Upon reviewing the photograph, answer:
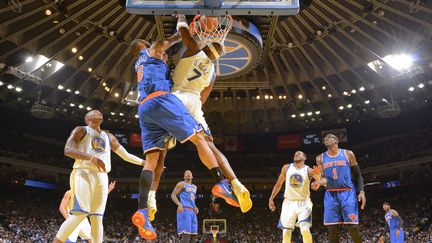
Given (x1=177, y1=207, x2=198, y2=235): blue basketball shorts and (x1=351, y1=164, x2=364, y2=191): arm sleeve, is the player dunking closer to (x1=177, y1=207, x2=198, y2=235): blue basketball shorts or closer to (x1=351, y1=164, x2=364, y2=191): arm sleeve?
(x1=351, y1=164, x2=364, y2=191): arm sleeve

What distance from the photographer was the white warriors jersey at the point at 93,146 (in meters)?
6.15

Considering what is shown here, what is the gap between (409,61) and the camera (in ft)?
64.0

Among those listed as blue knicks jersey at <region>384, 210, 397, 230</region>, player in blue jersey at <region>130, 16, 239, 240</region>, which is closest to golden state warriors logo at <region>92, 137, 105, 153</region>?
player in blue jersey at <region>130, 16, 239, 240</region>

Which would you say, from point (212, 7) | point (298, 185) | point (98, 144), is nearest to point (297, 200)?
point (298, 185)

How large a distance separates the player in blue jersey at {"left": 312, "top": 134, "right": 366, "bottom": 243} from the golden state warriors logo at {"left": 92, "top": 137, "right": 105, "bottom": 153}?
3850 mm

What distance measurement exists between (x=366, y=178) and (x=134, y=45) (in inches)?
1181

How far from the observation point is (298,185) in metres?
8.72

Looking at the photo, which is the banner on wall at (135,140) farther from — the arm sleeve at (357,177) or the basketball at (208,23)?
the basketball at (208,23)

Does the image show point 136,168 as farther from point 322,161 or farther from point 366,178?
point 322,161

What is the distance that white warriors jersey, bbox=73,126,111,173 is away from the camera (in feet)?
20.2

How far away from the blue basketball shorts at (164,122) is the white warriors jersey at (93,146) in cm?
186

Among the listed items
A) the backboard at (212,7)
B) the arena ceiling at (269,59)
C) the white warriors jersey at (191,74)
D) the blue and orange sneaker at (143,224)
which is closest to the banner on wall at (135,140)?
the arena ceiling at (269,59)

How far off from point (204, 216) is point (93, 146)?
1025 inches

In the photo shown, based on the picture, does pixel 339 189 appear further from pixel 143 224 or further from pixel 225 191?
pixel 143 224
